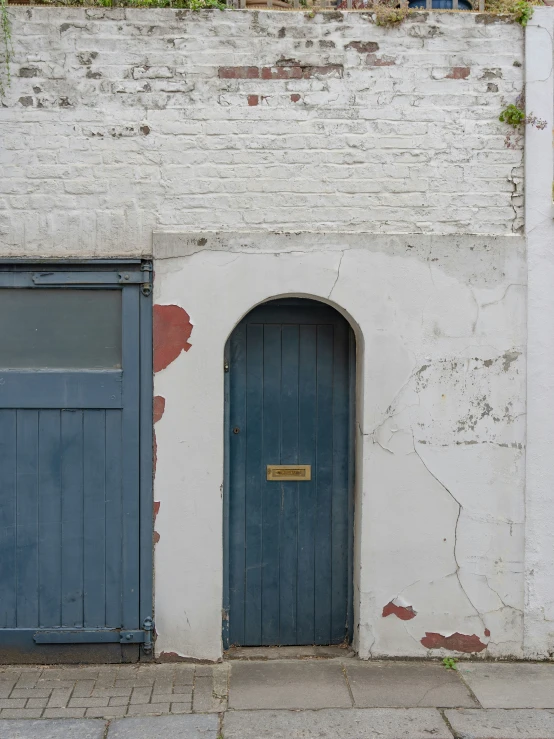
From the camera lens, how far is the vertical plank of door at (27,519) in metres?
4.59

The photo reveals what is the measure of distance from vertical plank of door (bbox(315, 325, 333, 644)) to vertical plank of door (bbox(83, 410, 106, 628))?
1.41 m

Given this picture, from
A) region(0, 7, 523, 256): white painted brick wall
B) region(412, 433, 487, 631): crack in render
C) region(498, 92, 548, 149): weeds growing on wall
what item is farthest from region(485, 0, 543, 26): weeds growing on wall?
region(412, 433, 487, 631): crack in render

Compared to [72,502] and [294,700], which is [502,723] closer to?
[294,700]

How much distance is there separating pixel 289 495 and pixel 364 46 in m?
2.97

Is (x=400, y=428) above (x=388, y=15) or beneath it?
beneath

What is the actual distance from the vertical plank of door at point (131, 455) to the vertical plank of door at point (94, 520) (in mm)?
137

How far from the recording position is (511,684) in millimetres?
4387

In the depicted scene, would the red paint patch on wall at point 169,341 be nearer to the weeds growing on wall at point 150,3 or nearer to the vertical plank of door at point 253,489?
the vertical plank of door at point 253,489

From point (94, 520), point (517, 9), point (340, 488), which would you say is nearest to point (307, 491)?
point (340, 488)

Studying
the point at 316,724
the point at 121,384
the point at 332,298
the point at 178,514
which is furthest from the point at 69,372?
the point at 316,724

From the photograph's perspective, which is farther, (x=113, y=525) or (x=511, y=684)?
(x=113, y=525)

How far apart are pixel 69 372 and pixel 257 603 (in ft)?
6.49

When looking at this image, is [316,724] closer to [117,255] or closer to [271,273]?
[271,273]

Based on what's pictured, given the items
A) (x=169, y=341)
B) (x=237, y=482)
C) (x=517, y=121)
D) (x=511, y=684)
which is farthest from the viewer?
(x=237, y=482)
